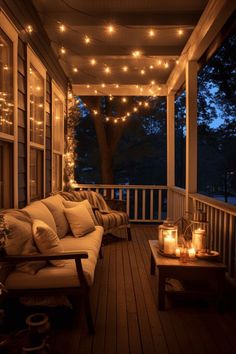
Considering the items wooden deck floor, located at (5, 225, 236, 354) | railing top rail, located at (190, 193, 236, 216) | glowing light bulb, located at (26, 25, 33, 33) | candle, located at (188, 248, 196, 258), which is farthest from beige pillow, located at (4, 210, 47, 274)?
glowing light bulb, located at (26, 25, 33, 33)

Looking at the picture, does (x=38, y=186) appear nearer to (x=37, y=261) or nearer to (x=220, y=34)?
(x=37, y=261)

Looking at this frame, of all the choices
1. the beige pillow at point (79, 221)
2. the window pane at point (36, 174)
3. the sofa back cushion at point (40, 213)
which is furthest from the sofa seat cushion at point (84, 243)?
the window pane at point (36, 174)

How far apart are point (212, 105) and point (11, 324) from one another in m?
5.59

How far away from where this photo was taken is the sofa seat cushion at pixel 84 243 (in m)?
3.11

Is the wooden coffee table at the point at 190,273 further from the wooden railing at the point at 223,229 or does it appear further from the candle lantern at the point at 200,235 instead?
the wooden railing at the point at 223,229

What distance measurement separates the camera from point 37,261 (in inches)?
94.7

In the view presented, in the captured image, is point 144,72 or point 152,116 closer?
point 144,72

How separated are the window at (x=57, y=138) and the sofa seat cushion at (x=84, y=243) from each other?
1764 millimetres

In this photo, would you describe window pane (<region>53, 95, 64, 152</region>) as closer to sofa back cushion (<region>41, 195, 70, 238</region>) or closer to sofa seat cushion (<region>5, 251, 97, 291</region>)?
sofa back cushion (<region>41, 195, 70, 238</region>)

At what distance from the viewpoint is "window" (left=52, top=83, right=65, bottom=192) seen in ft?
17.2

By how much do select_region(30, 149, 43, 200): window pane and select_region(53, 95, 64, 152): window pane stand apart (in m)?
1.07

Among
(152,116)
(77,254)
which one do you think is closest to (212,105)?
(152,116)

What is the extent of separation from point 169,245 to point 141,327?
32.7 inches

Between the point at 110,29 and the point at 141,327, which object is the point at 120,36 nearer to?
the point at 110,29
